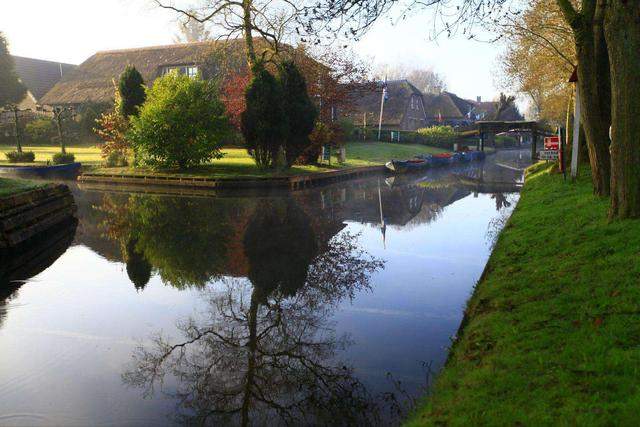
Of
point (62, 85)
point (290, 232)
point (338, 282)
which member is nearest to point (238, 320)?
point (338, 282)

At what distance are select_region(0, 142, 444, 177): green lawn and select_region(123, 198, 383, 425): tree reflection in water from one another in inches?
686

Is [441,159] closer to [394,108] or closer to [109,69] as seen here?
[394,108]

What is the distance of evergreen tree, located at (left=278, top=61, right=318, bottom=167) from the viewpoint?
28.5 meters

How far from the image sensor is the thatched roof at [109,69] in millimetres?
51338

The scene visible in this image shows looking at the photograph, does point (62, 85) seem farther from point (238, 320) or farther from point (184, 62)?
point (238, 320)

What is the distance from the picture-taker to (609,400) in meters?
3.96

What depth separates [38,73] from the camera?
63469mm

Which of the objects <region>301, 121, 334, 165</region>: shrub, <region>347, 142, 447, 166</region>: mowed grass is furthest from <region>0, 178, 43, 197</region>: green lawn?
<region>347, 142, 447, 166</region>: mowed grass

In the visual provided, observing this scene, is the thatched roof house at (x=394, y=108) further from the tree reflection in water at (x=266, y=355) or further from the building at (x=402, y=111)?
the tree reflection in water at (x=266, y=355)

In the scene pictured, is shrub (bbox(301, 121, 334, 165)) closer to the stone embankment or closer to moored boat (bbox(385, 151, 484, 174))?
moored boat (bbox(385, 151, 484, 174))

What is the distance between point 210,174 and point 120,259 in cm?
1585

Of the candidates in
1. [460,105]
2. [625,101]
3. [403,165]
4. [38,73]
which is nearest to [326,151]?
[403,165]

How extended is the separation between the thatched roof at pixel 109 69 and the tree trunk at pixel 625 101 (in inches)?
1743

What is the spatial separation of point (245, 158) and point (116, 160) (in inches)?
306
